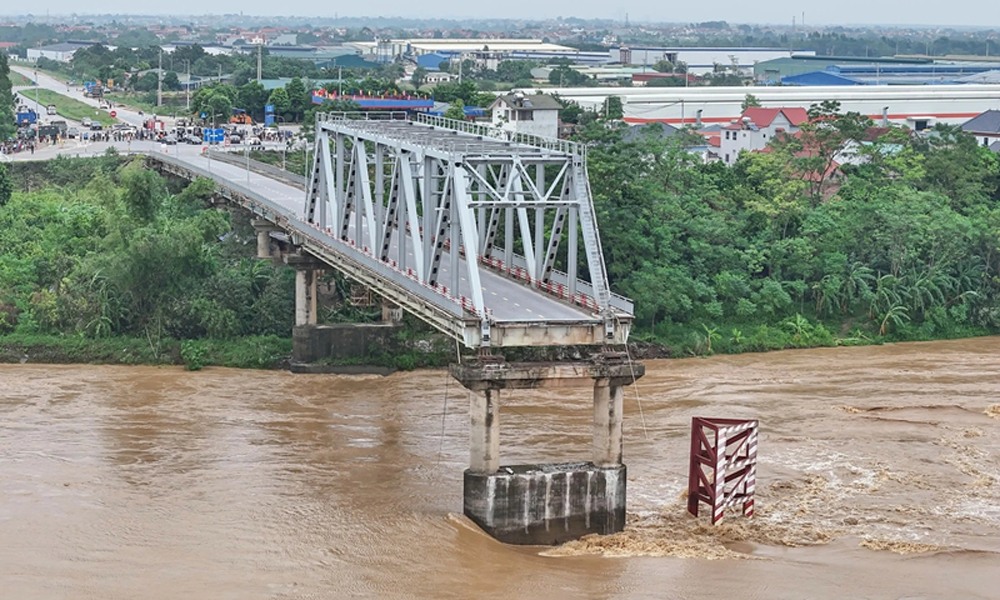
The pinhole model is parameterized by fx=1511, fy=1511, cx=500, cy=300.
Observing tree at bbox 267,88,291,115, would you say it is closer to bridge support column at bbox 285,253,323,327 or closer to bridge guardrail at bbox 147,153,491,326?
bridge guardrail at bbox 147,153,491,326

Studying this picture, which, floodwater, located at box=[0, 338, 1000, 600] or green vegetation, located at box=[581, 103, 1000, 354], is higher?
green vegetation, located at box=[581, 103, 1000, 354]

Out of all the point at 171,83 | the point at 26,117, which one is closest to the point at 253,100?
the point at 26,117

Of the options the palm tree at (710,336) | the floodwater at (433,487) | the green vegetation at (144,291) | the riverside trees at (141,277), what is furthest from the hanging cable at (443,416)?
the palm tree at (710,336)

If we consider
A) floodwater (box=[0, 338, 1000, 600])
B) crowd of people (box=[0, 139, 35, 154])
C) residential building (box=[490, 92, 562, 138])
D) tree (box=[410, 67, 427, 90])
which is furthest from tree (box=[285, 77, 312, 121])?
floodwater (box=[0, 338, 1000, 600])

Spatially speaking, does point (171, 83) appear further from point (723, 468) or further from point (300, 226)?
point (723, 468)

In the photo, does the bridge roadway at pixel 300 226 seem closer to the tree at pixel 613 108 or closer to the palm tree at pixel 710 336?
the palm tree at pixel 710 336
